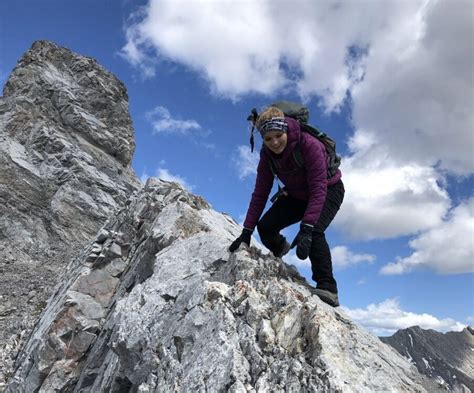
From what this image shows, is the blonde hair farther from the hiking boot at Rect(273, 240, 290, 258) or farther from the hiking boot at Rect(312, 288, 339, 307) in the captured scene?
the hiking boot at Rect(312, 288, 339, 307)

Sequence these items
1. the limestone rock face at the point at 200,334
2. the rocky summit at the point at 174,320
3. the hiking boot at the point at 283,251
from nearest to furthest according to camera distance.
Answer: the limestone rock face at the point at 200,334, the rocky summit at the point at 174,320, the hiking boot at the point at 283,251

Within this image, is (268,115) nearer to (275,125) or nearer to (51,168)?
(275,125)

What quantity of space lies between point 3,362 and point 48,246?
18721mm

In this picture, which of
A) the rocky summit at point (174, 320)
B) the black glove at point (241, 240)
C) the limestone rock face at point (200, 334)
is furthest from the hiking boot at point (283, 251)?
the black glove at point (241, 240)

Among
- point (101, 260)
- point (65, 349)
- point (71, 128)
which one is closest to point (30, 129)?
point (71, 128)

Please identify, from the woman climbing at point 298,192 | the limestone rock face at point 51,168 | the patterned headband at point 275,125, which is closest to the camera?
the patterned headband at point 275,125

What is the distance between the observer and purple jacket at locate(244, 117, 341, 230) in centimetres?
771

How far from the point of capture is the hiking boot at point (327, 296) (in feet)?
26.7

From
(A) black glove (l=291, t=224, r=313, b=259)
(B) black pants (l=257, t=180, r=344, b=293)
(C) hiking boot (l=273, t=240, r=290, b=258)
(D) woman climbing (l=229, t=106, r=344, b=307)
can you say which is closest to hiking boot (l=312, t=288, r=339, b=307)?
(D) woman climbing (l=229, t=106, r=344, b=307)

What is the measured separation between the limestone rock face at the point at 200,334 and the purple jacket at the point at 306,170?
159 cm

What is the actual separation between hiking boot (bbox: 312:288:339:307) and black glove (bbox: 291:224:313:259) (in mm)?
1138

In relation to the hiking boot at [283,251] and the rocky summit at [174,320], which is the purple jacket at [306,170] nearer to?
the rocky summit at [174,320]

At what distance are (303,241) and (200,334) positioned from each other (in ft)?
8.20

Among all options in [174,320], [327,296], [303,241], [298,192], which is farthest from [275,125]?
[174,320]
